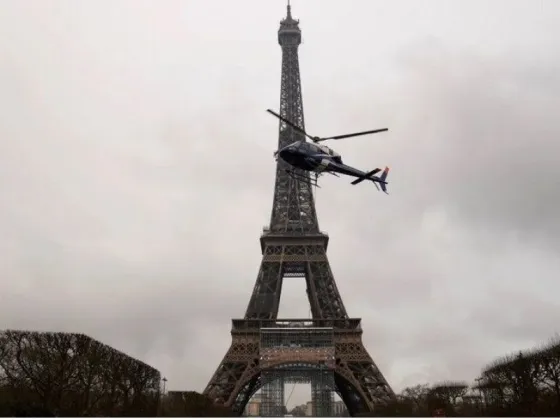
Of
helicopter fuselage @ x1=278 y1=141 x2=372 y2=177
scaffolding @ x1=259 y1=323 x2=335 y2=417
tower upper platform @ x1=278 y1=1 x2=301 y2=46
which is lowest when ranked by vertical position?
scaffolding @ x1=259 y1=323 x2=335 y2=417

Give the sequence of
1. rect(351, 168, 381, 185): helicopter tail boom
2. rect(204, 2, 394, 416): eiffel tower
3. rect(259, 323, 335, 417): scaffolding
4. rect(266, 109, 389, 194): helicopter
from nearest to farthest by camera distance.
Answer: rect(266, 109, 389, 194): helicopter → rect(351, 168, 381, 185): helicopter tail boom → rect(204, 2, 394, 416): eiffel tower → rect(259, 323, 335, 417): scaffolding

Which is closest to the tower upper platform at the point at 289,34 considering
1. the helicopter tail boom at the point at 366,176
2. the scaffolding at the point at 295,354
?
the scaffolding at the point at 295,354

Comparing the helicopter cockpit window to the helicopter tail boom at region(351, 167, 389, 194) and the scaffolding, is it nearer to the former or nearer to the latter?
the helicopter tail boom at region(351, 167, 389, 194)

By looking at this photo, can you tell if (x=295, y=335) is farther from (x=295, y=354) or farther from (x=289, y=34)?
(x=289, y=34)

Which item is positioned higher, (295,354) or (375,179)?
(375,179)

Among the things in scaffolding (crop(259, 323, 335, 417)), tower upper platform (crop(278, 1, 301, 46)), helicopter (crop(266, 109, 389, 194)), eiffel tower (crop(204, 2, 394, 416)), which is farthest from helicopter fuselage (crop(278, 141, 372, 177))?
tower upper platform (crop(278, 1, 301, 46))

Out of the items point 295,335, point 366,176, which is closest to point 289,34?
point 295,335

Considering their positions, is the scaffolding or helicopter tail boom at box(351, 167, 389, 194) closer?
helicopter tail boom at box(351, 167, 389, 194)

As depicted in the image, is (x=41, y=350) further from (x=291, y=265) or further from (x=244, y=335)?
(x=291, y=265)

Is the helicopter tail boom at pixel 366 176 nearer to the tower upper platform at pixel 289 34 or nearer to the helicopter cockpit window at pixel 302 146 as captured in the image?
the helicopter cockpit window at pixel 302 146

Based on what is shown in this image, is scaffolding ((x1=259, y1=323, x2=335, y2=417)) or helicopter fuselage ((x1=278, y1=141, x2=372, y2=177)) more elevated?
helicopter fuselage ((x1=278, y1=141, x2=372, y2=177))
